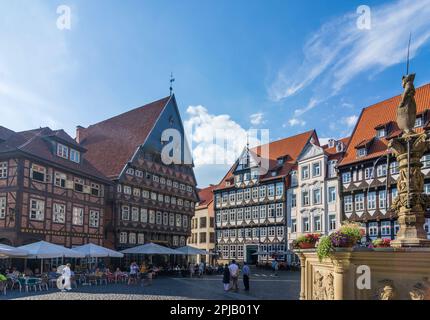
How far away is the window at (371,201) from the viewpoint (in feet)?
112

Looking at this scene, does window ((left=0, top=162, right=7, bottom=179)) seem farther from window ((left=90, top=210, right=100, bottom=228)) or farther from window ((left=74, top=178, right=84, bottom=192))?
window ((left=90, top=210, right=100, bottom=228))

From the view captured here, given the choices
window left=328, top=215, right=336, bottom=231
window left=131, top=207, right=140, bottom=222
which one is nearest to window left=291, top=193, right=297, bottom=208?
window left=328, top=215, right=336, bottom=231

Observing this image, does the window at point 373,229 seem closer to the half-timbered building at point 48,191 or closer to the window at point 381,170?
the window at point 381,170

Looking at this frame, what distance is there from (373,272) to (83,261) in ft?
87.3

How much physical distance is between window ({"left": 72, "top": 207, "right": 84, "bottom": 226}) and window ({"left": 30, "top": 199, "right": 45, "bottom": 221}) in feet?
10.8

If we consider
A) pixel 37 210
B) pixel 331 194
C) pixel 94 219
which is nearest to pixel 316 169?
pixel 331 194

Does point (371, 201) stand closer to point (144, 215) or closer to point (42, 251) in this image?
point (144, 215)

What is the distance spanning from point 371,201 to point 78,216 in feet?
69.9

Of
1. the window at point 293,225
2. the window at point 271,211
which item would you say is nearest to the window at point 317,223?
the window at point 293,225

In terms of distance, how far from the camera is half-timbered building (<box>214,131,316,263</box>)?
4509cm

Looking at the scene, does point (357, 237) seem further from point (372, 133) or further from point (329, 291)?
point (372, 133)

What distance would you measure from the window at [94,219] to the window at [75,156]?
3751 mm

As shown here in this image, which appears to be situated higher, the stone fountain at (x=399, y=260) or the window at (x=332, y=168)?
the window at (x=332, y=168)
